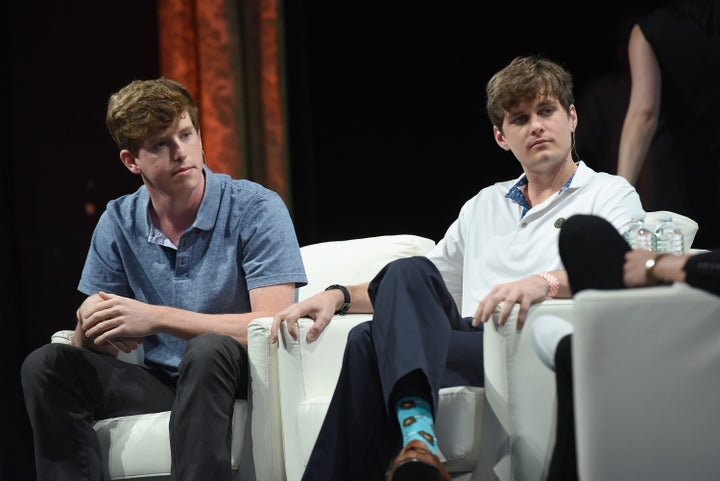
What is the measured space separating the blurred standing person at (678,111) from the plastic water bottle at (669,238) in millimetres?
883

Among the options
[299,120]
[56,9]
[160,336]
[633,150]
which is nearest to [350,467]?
[160,336]

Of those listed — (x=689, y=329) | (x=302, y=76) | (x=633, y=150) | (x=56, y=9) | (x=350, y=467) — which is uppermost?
(x=56, y=9)

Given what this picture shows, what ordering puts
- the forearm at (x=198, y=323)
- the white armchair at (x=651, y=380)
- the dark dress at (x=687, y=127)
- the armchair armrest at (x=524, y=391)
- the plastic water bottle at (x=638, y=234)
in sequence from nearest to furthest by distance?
the white armchair at (x=651, y=380) < the armchair armrest at (x=524, y=391) < the plastic water bottle at (x=638, y=234) < the forearm at (x=198, y=323) < the dark dress at (x=687, y=127)

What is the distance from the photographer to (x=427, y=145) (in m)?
3.54

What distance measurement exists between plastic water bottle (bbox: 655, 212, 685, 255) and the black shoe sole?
849 millimetres

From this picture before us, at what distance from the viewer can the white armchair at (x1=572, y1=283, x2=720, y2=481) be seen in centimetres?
149

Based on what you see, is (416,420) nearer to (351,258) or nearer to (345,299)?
(345,299)

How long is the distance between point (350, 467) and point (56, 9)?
104 inches

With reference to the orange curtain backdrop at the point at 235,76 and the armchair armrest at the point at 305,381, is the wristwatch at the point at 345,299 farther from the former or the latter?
the orange curtain backdrop at the point at 235,76

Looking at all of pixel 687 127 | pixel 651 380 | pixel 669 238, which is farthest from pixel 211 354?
pixel 687 127

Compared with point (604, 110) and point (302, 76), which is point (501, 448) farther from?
point (302, 76)

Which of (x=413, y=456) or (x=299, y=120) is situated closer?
(x=413, y=456)

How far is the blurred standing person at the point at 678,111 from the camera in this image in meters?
3.05

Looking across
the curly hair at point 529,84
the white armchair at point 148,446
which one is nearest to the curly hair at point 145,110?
the white armchair at point 148,446
